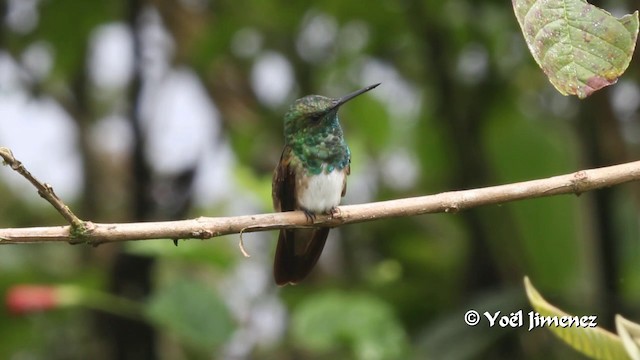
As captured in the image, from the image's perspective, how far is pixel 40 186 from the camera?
1.47 m

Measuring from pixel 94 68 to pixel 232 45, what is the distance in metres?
1.12

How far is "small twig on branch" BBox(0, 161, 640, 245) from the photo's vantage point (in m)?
1.53

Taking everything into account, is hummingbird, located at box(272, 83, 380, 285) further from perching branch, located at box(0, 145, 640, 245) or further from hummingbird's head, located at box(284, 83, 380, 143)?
perching branch, located at box(0, 145, 640, 245)

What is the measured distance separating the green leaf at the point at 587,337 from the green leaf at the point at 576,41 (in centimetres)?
53

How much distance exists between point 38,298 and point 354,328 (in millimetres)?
1019

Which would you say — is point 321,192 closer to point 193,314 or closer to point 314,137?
point 314,137

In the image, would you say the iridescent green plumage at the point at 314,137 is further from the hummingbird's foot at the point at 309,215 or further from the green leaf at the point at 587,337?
the green leaf at the point at 587,337

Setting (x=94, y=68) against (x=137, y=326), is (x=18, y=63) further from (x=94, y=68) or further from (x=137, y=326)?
(x=137, y=326)

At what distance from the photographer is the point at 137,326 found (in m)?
3.65

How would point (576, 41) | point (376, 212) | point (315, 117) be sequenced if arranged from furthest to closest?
point (315, 117) < point (376, 212) < point (576, 41)

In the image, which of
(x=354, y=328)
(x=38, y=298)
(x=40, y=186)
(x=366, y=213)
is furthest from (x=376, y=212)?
(x=38, y=298)

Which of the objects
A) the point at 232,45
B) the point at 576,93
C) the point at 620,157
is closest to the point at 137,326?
the point at 232,45

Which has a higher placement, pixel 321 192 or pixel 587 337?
pixel 321 192

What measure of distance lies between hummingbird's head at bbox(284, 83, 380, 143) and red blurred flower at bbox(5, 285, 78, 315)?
1078mm
